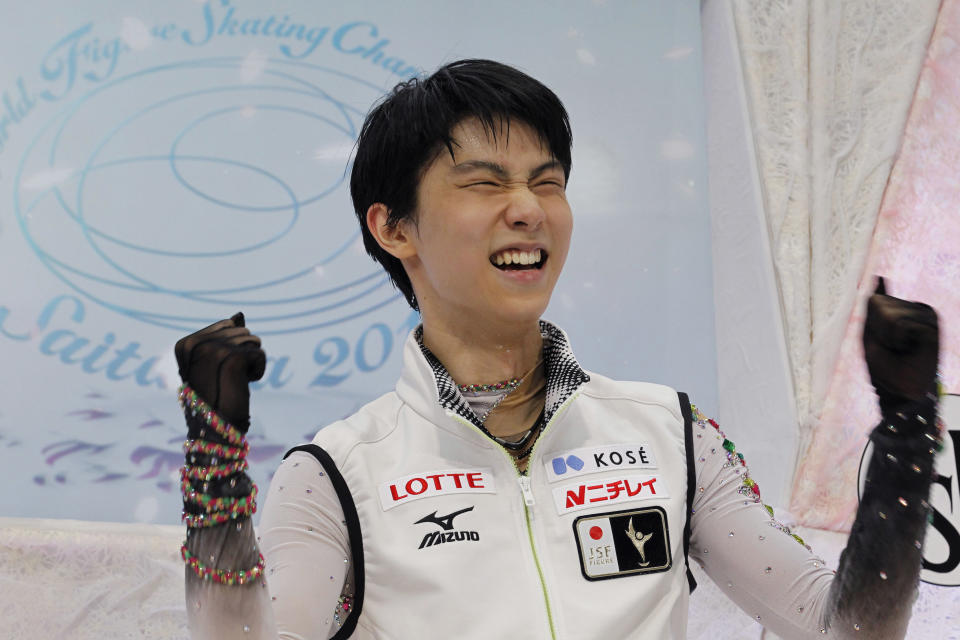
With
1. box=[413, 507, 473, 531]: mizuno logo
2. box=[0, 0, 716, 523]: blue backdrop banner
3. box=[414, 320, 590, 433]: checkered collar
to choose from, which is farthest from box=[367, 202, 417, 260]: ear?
box=[0, 0, 716, 523]: blue backdrop banner

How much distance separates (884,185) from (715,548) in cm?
106

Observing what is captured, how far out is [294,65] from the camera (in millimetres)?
2164

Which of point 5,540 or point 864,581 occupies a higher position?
point 864,581

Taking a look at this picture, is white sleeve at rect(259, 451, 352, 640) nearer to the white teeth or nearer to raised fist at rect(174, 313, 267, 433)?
raised fist at rect(174, 313, 267, 433)

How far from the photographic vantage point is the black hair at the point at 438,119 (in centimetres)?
123

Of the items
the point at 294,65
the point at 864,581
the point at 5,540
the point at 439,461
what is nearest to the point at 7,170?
the point at 294,65

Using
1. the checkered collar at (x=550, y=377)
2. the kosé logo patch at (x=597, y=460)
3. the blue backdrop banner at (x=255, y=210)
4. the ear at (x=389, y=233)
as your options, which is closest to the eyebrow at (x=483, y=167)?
the ear at (x=389, y=233)

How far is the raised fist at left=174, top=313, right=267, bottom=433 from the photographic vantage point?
91 cm

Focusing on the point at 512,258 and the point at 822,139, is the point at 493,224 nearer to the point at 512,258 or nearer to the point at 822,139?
the point at 512,258

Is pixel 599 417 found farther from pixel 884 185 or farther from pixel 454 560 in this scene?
pixel 884 185

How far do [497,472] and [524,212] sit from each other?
1.06 feet

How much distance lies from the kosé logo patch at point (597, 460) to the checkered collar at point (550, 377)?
5 cm

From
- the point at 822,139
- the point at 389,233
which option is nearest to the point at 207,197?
the point at 389,233

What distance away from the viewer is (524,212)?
3.83 feet
